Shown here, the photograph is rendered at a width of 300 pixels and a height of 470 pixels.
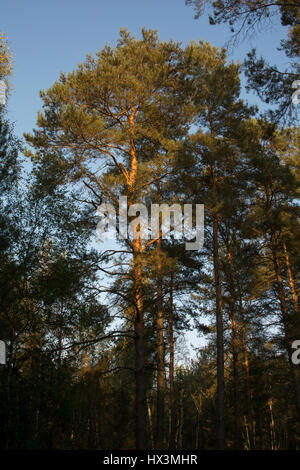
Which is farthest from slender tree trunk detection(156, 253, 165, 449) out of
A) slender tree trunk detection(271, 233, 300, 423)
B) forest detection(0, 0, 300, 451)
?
slender tree trunk detection(271, 233, 300, 423)

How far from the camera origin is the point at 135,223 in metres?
9.80

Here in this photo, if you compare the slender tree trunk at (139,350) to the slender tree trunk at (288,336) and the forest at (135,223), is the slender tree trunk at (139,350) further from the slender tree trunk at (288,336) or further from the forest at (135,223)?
the slender tree trunk at (288,336)

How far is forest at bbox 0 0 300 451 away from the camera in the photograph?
818cm

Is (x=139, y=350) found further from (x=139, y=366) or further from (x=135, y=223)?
(x=135, y=223)

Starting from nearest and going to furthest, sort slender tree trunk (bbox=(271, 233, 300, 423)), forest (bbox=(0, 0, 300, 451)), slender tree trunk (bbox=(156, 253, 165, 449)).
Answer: forest (bbox=(0, 0, 300, 451))
slender tree trunk (bbox=(271, 233, 300, 423))
slender tree trunk (bbox=(156, 253, 165, 449))

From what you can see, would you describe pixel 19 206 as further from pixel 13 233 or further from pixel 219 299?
pixel 219 299

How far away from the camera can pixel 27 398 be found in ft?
25.8

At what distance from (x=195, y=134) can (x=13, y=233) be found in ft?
19.6

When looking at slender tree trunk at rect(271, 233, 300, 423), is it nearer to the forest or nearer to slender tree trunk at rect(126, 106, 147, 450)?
the forest

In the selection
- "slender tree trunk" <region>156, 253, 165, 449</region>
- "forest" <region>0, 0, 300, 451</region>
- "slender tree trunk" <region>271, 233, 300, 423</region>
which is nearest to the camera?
"forest" <region>0, 0, 300, 451</region>

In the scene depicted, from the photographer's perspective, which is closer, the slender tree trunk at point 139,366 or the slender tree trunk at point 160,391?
the slender tree trunk at point 139,366

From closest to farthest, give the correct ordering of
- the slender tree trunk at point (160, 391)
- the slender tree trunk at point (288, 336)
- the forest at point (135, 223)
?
the forest at point (135, 223) → the slender tree trunk at point (288, 336) → the slender tree trunk at point (160, 391)

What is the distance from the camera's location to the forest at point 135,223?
26.8 feet

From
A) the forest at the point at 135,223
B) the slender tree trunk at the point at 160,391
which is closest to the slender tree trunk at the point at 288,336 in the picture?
the forest at the point at 135,223
